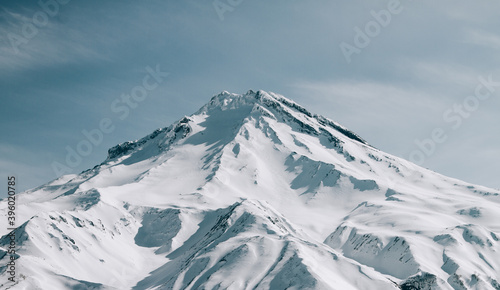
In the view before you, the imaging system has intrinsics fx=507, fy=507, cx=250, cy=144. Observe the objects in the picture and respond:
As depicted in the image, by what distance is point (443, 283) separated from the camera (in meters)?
191

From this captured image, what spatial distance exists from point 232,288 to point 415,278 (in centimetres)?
6875

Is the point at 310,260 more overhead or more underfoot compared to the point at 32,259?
more underfoot

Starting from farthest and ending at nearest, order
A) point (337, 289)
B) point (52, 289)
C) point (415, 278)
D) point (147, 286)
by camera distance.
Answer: point (147, 286) < point (415, 278) < point (52, 289) < point (337, 289)

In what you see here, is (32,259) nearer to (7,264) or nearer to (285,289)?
(7,264)

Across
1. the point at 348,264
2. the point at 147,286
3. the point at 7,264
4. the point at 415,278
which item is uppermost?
the point at 7,264

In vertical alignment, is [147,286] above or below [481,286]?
above

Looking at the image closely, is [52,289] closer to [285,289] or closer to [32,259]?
[32,259]

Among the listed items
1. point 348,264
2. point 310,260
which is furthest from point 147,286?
point 348,264

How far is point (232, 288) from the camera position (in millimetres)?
166125

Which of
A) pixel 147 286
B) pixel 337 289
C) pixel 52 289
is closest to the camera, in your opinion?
pixel 337 289

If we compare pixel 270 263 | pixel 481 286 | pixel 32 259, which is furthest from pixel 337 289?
pixel 32 259

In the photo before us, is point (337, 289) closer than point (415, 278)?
Yes

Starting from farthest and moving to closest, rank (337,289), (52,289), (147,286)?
(147,286) → (52,289) → (337,289)

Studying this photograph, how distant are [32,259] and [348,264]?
381ft
